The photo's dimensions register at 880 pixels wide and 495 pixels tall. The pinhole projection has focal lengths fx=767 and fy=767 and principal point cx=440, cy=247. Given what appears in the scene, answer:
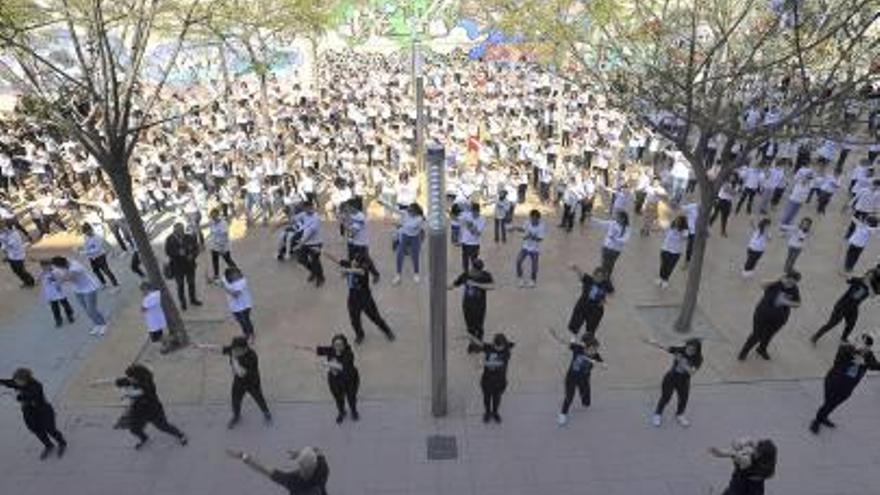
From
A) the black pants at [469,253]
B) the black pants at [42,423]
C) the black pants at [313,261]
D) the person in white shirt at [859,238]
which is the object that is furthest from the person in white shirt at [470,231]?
the black pants at [42,423]

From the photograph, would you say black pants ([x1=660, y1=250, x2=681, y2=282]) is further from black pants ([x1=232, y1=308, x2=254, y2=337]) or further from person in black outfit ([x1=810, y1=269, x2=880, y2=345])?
black pants ([x1=232, y1=308, x2=254, y2=337])

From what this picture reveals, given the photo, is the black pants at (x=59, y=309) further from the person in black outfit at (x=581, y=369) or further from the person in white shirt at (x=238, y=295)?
the person in black outfit at (x=581, y=369)

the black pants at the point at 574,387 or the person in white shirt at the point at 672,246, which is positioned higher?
the person in white shirt at the point at 672,246

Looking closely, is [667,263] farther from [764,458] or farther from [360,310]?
[764,458]

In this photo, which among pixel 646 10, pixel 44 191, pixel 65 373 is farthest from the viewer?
pixel 44 191

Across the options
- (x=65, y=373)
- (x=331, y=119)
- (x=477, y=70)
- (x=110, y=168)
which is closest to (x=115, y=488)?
(x=65, y=373)

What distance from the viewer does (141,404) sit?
809 cm

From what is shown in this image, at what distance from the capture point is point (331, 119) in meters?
21.7

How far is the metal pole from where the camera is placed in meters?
7.58

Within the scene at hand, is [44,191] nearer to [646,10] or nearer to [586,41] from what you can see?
[586,41]

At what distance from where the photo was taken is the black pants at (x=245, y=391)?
8.48 metres

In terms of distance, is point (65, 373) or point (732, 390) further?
point (65, 373)

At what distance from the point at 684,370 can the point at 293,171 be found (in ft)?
38.3

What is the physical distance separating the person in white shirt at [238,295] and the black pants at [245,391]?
66.9 inches
